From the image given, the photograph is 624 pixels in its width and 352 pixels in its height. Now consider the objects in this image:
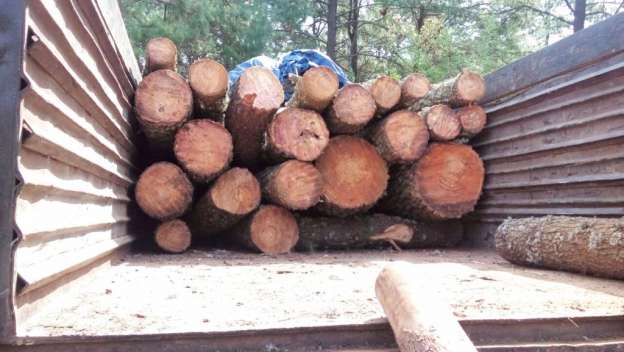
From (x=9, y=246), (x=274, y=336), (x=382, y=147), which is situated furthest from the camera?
(x=382, y=147)

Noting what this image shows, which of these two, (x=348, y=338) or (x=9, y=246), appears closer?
(x=9, y=246)

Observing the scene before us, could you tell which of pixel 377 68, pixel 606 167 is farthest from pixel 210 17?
pixel 606 167

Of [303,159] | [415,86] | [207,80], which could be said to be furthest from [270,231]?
[415,86]

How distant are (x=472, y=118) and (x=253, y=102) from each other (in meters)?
1.85

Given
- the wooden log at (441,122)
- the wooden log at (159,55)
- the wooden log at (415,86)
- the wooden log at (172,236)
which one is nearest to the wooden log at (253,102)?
the wooden log at (159,55)

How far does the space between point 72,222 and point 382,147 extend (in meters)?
2.60

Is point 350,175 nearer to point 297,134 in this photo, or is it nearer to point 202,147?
point 297,134

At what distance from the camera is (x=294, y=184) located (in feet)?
13.2

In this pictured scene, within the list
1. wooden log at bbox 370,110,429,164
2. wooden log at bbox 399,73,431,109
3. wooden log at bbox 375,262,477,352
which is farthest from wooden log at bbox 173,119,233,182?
wooden log at bbox 375,262,477,352

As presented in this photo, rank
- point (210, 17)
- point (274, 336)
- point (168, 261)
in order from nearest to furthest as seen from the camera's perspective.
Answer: point (274, 336) → point (168, 261) → point (210, 17)

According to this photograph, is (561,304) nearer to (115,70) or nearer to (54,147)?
(54,147)

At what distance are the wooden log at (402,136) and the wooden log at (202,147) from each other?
3.91 feet

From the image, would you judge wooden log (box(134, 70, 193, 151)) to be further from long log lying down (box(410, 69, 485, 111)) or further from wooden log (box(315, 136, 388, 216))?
long log lying down (box(410, 69, 485, 111))

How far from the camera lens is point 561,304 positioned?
214 cm
